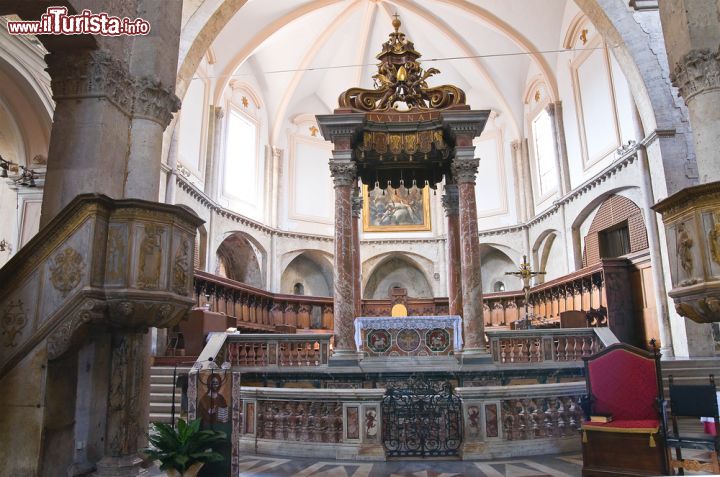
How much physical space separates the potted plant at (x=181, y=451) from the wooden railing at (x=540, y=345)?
21.2 feet

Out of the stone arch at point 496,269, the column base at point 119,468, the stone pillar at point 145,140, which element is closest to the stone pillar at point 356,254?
the stone pillar at point 145,140

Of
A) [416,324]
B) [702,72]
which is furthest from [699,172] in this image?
[416,324]

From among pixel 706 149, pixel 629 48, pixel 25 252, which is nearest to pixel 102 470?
pixel 25 252

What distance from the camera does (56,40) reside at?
16.5ft

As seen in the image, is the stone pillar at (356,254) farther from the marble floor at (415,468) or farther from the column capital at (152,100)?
the column capital at (152,100)

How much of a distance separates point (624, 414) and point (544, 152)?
16071 mm

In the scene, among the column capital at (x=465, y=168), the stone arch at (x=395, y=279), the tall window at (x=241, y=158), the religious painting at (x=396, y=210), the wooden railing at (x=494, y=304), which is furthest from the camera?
the stone arch at (x=395, y=279)

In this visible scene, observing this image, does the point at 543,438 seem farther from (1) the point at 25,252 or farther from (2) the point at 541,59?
(2) the point at 541,59

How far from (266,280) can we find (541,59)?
12.7 metres

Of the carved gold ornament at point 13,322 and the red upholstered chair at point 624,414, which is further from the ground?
the carved gold ornament at point 13,322

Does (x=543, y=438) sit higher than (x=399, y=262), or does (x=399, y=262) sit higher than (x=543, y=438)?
(x=399, y=262)

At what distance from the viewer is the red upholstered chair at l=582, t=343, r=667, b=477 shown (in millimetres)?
4461

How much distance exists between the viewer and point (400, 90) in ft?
33.6

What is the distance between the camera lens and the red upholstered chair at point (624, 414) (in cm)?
446
